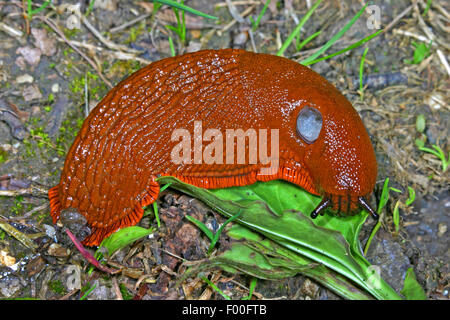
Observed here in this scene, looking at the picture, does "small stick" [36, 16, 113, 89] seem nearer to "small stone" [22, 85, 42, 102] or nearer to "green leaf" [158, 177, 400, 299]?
"small stone" [22, 85, 42, 102]

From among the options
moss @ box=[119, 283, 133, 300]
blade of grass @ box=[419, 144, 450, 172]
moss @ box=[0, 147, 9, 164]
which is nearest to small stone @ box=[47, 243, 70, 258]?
moss @ box=[119, 283, 133, 300]

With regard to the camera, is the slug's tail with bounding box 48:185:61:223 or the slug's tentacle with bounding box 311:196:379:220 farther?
the slug's tail with bounding box 48:185:61:223

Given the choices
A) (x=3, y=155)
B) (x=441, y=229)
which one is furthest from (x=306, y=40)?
(x=3, y=155)

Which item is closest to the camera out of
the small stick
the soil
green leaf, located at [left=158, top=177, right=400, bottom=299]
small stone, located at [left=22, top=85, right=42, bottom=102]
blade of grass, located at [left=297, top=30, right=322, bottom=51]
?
green leaf, located at [left=158, top=177, right=400, bottom=299]

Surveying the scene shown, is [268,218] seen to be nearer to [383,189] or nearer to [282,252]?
[282,252]

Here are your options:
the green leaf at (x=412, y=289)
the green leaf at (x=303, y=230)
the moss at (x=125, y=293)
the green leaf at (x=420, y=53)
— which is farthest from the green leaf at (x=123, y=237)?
the green leaf at (x=420, y=53)

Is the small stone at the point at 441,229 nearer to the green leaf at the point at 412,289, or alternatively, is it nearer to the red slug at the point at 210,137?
the green leaf at the point at 412,289

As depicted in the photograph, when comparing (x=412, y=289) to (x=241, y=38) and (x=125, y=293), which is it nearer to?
(x=125, y=293)
